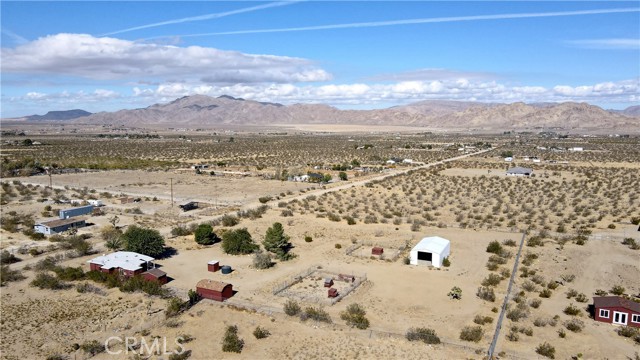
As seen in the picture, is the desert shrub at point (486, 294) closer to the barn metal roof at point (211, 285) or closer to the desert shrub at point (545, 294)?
the desert shrub at point (545, 294)

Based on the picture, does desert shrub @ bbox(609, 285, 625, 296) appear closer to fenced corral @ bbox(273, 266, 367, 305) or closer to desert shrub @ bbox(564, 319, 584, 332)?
desert shrub @ bbox(564, 319, 584, 332)

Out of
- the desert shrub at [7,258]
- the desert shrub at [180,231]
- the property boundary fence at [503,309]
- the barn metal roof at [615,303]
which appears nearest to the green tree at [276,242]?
the desert shrub at [180,231]

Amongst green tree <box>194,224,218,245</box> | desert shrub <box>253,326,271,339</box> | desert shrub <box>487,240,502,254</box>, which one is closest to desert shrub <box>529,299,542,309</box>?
desert shrub <box>487,240,502,254</box>

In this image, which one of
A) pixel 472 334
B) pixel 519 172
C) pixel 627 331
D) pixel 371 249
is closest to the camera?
pixel 472 334

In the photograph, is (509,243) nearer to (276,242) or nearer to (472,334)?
(472,334)

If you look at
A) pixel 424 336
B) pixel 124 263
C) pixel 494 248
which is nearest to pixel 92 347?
pixel 124 263

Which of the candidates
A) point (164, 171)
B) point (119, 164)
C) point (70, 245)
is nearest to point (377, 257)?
point (70, 245)

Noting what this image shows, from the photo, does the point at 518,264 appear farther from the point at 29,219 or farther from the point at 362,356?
the point at 29,219
